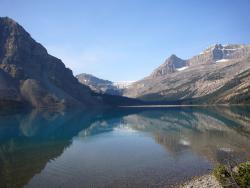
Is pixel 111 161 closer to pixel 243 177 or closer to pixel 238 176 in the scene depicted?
pixel 238 176

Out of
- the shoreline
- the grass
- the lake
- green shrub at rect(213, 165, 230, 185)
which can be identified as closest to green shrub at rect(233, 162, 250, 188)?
the grass

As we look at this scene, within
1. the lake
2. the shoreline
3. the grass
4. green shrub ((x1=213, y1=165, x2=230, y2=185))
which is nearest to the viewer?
the grass

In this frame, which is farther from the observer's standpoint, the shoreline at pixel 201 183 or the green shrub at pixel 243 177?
the shoreline at pixel 201 183

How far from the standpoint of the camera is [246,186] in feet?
86.1

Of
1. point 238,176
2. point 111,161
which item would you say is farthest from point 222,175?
point 111,161

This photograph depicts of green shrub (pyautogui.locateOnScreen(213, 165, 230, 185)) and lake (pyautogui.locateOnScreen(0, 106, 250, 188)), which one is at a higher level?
green shrub (pyautogui.locateOnScreen(213, 165, 230, 185))

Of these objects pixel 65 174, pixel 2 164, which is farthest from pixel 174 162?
pixel 2 164

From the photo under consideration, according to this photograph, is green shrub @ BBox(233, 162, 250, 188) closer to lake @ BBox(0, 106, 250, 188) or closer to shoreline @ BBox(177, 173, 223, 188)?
shoreline @ BBox(177, 173, 223, 188)

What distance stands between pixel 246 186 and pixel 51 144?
2388 inches

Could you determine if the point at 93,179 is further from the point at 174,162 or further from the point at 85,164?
the point at 174,162

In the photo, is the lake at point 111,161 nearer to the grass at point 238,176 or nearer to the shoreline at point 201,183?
the shoreline at point 201,183

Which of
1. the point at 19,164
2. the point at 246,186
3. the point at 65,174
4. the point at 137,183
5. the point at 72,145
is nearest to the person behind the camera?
the point at 246,186

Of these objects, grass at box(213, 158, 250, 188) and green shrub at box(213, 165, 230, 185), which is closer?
grass at box(213, 158, 250, 188)

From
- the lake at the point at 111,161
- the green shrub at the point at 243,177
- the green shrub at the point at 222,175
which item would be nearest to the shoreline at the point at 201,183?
the lake at the point at 111,161
